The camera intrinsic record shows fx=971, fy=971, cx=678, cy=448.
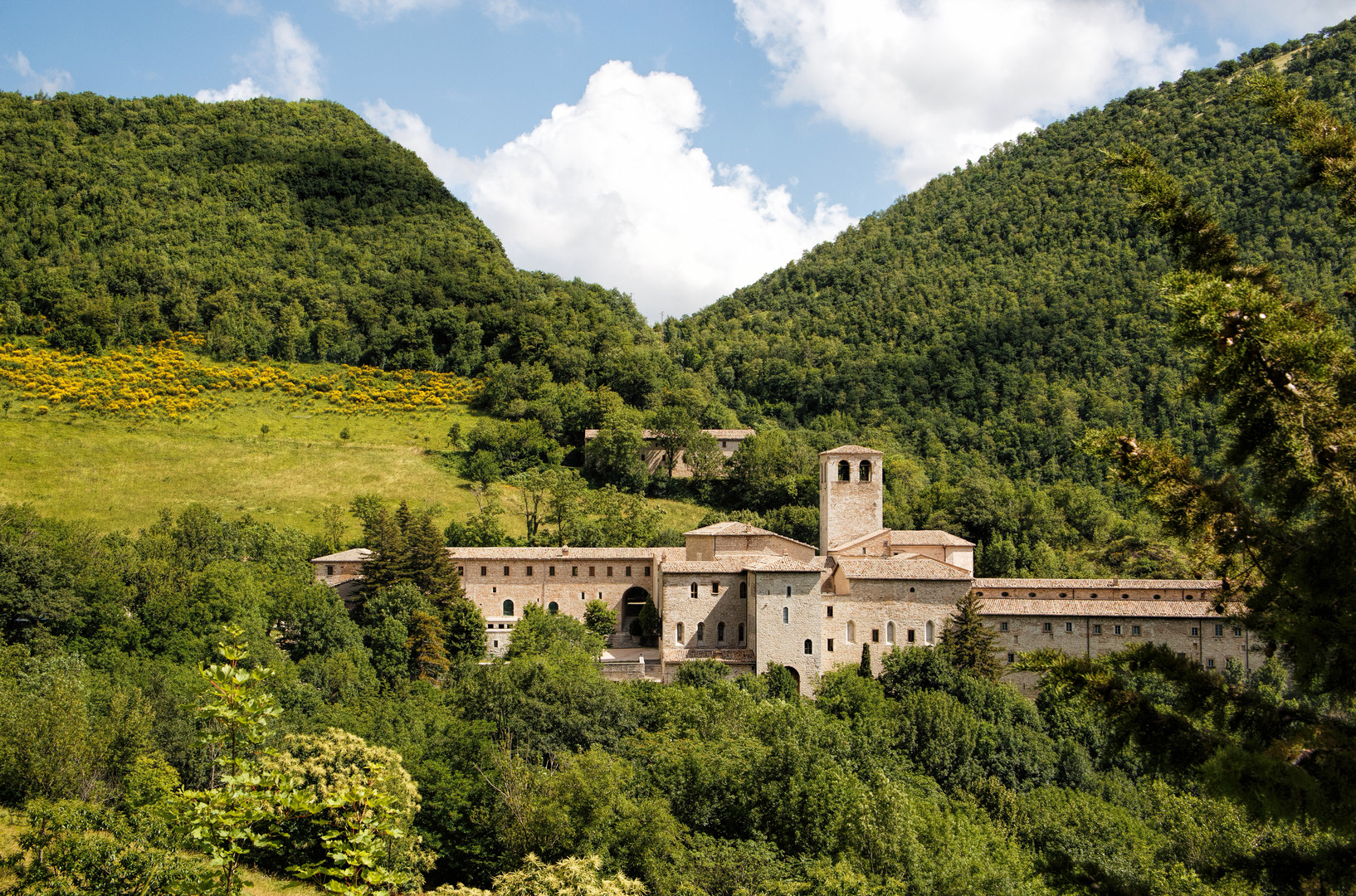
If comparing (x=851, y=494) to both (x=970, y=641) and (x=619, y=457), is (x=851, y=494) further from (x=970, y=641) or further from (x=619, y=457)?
(x=619, y=457)

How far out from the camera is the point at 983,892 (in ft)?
78.2

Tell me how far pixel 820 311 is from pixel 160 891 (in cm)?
11708

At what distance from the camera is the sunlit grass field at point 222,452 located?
2249 inches

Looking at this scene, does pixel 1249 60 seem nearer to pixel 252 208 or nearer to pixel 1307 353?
pixel 252 208

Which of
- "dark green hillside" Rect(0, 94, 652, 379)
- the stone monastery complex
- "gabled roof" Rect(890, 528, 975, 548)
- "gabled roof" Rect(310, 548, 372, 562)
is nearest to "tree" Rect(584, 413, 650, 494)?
"dark green hillside" Rect(0, 94, 652, 379)

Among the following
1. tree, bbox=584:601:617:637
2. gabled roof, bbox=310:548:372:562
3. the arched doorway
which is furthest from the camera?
the arched doorway

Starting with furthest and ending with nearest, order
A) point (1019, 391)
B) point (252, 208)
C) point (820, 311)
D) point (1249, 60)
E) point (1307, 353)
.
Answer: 1. point (1249, 60)
2. point (820, 311)
3. point (252, 208)
4. point (1019, 391)
5. point (1307, 353)

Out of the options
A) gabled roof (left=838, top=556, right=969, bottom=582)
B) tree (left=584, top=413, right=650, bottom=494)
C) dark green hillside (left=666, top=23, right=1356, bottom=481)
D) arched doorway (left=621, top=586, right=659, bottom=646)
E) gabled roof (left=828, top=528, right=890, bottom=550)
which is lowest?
arched doorway (left=621, top=586, right=659, bottom=646)

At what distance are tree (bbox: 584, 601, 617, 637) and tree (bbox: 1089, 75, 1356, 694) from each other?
134 ft

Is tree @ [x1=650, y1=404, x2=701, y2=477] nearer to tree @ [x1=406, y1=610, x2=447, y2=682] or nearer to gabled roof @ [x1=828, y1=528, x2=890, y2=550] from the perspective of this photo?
gabled roof @ [x1=828, y1=528, x2=890, y2=550]

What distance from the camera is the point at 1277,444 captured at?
20.0 ft

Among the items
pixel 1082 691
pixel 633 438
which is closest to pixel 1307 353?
pixel 1082 691

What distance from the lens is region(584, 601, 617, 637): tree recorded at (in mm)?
46469

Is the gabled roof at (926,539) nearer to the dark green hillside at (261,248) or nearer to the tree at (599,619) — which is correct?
the tree at (599,619)
